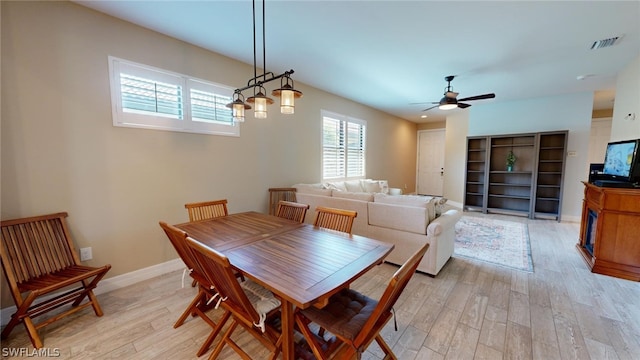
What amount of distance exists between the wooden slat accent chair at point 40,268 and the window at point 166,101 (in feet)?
3.62

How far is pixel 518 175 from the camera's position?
18.8 ft

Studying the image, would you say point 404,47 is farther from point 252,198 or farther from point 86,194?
point 86,194

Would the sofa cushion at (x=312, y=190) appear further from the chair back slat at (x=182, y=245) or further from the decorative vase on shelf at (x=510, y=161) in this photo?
the decorative vase on shelf at (x=510, y=161)

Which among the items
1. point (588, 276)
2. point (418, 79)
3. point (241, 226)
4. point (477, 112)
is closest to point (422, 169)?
point (477, 112)

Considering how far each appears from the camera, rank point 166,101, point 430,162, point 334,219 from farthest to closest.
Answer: point 430,162, point 166,101, point 334,219

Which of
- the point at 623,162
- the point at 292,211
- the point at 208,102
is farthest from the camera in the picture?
the point at 208,102

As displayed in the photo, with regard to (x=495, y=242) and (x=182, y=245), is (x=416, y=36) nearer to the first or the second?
(x=182, y=245)

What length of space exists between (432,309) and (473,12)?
278 cm

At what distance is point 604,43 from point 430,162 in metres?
5.90

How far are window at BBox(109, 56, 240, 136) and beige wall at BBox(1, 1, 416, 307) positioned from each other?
0.26ft

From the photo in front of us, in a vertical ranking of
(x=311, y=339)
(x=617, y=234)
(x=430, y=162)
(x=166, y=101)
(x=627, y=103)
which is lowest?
(x=311, y=339)

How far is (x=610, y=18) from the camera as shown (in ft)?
7.73

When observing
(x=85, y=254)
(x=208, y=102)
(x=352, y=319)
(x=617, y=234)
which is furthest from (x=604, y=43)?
(x=85, y=254)

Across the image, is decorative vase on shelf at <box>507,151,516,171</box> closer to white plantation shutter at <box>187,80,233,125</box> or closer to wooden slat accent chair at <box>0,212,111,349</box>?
white plantation shutter at <box>187,80,233,125</box>
